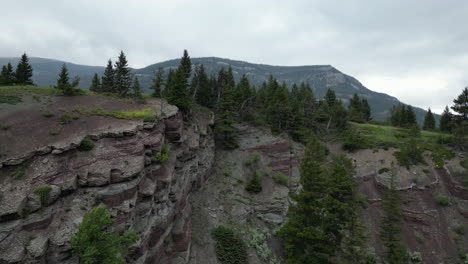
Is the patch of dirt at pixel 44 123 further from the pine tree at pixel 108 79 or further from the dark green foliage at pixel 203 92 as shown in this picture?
the dark green foliage at pixel 203 92

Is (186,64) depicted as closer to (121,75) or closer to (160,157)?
(121,75)

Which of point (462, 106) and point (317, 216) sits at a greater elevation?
point (462, 106)

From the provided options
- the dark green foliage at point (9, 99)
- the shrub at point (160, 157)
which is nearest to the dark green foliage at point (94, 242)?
the shrub at point (160, 157)

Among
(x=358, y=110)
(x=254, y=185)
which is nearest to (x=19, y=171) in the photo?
(x=254, y=185)

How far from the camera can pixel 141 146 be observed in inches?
862

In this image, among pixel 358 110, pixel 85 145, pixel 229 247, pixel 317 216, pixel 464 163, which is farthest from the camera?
pixel 358 110

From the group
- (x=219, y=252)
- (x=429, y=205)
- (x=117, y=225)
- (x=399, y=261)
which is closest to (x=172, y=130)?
(x=117, y=225)

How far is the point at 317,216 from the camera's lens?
23.4m

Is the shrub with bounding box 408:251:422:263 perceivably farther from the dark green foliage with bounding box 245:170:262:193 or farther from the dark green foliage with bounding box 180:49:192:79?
the dark green foliage with bounding box 180:49:192:79

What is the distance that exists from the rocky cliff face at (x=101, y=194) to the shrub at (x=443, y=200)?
3775 centimetres

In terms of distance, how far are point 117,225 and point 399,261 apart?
98.1ft

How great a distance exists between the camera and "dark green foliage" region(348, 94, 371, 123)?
65625 millimetres

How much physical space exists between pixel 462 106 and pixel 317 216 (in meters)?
47.7

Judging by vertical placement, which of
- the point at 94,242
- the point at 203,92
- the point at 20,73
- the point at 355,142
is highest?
the point at 203,92
